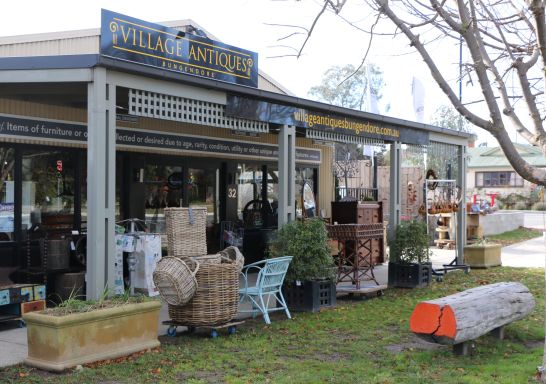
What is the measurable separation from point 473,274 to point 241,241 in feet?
16.2

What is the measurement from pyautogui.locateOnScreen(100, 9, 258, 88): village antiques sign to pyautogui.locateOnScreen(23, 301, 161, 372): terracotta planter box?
321 cm

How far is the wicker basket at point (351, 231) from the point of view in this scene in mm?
10898

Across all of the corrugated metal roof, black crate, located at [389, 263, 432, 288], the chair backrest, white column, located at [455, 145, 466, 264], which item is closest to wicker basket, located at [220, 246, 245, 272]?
the chair backrest

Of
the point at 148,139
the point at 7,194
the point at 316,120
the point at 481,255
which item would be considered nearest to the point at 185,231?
the point at 7,194

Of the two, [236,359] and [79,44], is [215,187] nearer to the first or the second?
[79,44]

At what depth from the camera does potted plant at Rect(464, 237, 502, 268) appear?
49.3ft

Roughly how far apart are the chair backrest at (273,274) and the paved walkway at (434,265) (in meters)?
1.34

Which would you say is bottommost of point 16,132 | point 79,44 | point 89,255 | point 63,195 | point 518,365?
point 518,365

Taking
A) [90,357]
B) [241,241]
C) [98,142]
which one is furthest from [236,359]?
[241,241]

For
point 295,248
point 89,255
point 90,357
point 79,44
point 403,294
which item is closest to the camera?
point 90,357

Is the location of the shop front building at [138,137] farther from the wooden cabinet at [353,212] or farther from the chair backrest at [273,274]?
the chair backrest at [273,274]

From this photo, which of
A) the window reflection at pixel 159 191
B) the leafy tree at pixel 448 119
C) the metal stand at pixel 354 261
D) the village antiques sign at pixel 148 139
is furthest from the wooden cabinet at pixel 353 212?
the leafy tree at pixel 448 119

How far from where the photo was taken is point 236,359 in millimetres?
6664

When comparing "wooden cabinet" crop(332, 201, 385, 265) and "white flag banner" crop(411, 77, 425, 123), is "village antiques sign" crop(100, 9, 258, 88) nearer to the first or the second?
"wooden cabinet" crop(332, 201, 385, 265)
